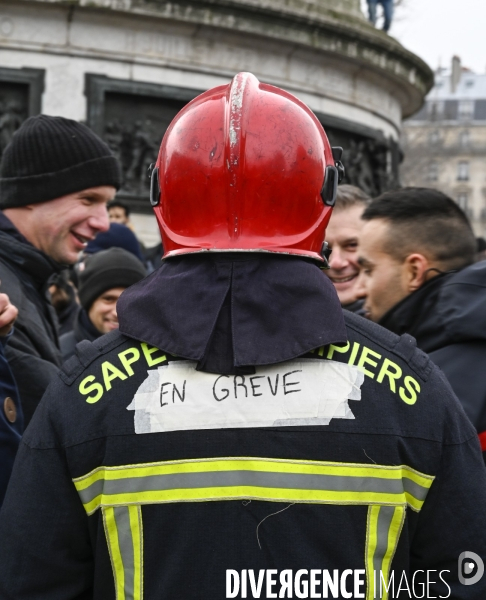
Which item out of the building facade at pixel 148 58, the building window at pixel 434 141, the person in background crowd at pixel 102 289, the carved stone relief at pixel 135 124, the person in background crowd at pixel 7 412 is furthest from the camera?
the building window at pixel 434 141

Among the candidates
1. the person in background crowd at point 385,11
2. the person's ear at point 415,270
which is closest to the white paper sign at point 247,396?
the person's ear at point 415,270

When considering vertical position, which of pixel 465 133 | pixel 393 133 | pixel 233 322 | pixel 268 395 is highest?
pixel 465 133

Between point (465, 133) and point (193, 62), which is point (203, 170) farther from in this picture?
point (465, 133)

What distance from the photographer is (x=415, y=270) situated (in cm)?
318

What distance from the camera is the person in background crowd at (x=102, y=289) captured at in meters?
4.98

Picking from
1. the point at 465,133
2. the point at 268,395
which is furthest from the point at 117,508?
the point at 465,133

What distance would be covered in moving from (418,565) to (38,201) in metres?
2.20

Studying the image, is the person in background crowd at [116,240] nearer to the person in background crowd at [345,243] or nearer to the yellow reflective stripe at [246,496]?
the person in background crowd at [345,243]

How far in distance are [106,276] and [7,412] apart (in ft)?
8.39

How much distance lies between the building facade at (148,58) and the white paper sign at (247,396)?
25.1 feet

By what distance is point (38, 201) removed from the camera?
141 inches

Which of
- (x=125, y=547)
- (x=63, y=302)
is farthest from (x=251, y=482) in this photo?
(x=63, y=302)

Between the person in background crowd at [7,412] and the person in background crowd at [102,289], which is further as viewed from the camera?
the person in background crowd at [102,289]

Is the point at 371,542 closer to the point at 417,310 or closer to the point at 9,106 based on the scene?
the point at 417,310
